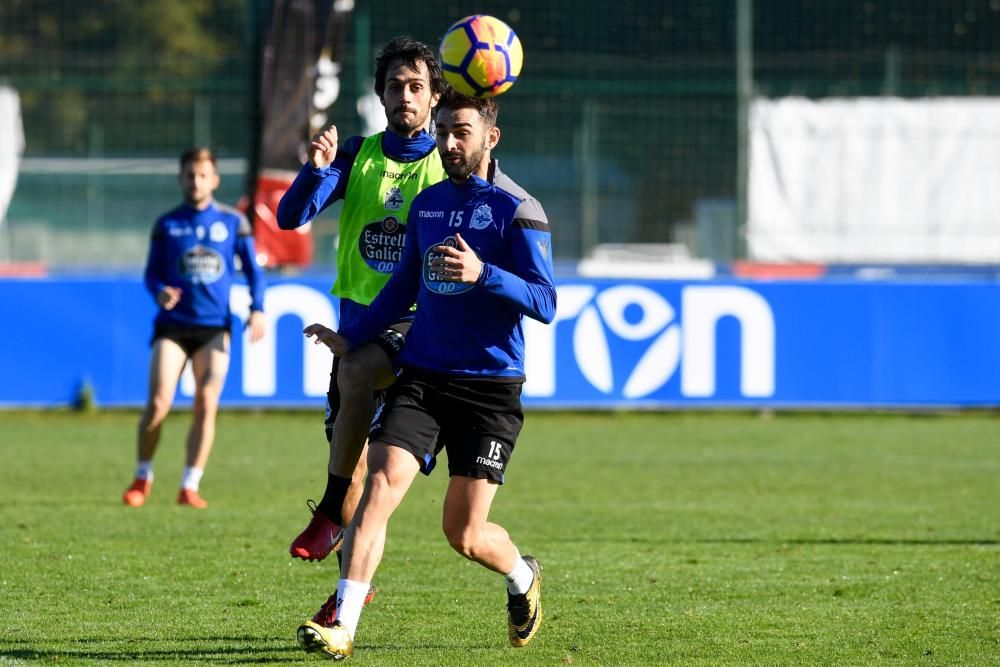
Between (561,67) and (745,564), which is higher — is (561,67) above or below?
above

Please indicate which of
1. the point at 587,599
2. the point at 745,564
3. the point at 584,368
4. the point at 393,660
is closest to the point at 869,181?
the point at 584,368

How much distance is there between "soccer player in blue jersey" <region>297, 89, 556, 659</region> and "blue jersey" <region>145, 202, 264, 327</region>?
480 centimetres

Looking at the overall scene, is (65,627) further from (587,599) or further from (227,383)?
(227,383)

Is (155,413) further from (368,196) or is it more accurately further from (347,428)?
(347,428)

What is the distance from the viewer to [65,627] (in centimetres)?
646

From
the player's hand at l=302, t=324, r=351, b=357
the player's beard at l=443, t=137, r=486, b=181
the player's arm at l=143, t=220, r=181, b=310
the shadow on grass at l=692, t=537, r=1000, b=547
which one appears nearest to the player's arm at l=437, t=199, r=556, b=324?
the player's beard at l=443, t=137, r=486, b=181

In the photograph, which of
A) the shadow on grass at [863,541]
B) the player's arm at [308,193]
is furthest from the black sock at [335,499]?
the shadow on grass at [863,541]

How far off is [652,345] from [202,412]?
7.03 metres

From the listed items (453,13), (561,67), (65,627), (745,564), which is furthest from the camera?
(561,67)

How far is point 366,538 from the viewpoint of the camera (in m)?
5.62

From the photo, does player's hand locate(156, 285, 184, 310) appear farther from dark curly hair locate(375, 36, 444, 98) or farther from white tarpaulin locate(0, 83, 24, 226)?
white tarpaulin locate(0, 83, 24, 226)

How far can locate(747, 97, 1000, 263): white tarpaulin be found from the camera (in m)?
18.6

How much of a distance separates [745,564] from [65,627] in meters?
3.54

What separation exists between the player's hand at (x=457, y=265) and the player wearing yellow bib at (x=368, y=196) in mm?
1044
